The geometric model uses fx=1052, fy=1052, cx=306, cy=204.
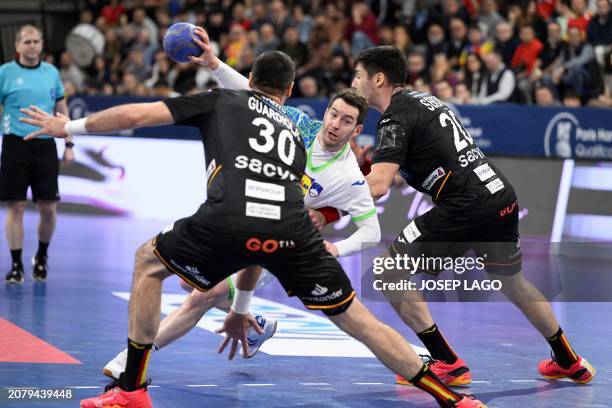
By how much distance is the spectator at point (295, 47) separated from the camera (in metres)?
19.6

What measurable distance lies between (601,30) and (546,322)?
1124 cm

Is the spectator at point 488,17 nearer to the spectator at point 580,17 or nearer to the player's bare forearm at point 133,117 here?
the spectator at point 580,17

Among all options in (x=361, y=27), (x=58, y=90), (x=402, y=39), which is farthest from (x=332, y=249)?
(x=361, y=27)

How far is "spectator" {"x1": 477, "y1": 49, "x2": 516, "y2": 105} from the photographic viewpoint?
17375 millimetres

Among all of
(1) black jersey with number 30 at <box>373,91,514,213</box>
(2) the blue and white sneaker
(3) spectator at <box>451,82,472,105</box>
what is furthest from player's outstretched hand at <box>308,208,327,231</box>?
(3) spectator at <box>451,82,472,105</box>

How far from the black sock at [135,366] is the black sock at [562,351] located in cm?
293

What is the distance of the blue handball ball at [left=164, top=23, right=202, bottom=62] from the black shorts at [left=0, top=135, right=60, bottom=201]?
4607mm

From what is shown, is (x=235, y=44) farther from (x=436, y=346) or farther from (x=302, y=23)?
(x=436, y=346)

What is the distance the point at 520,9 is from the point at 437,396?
13.8 m

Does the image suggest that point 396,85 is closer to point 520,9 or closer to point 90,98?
point 520,9

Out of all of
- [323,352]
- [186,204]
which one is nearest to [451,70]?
[186,204]

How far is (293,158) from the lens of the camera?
5.71 m

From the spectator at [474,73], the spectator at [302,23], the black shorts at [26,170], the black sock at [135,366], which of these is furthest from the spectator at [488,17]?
the black sock at [135,366]

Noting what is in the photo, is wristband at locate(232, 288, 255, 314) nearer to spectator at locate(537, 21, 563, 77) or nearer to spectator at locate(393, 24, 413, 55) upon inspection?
spectator at locate(537, 21, 563, 77)
